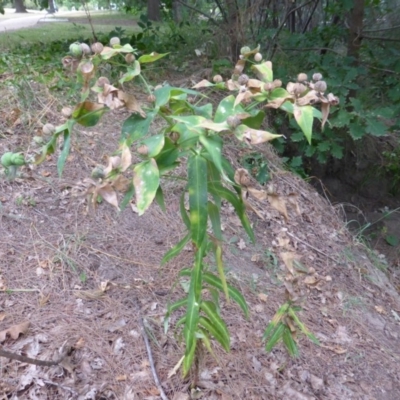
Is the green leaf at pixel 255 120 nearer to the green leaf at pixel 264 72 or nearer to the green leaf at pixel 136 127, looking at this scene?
the green leaf at pixel 264 72

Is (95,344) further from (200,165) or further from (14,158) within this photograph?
(200,165)

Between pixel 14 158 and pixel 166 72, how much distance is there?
3.96m

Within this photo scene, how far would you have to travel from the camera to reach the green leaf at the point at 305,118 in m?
1.24

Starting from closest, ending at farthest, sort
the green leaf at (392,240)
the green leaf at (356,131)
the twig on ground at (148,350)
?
the twig on ground at (148,350) < the green leaf at (356,131) < the green leaf at (392,240)

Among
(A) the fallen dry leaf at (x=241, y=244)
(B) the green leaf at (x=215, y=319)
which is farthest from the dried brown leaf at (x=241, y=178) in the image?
(A) the fallen dry leaf at (x=241, y=244)

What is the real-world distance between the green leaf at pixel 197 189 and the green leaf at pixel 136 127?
0.55ft

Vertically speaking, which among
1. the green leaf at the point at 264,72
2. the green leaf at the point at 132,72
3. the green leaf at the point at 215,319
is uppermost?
the green leaf at the point at 132,72

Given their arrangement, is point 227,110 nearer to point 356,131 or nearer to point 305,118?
point 305,118

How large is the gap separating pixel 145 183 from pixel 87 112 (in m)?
0.32

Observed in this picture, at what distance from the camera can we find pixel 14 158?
1.49 metres

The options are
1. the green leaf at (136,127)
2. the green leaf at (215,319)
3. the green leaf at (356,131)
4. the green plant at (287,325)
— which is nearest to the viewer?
the green leaf at (136,127)

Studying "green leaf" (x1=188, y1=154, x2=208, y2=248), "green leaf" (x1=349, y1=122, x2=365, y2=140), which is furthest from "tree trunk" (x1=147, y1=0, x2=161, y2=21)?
"green leaf" (x1=188, y1=154, x2=208, y2=248)

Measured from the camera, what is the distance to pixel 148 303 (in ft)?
8.20

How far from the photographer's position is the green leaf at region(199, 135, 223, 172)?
1221 millimetres
